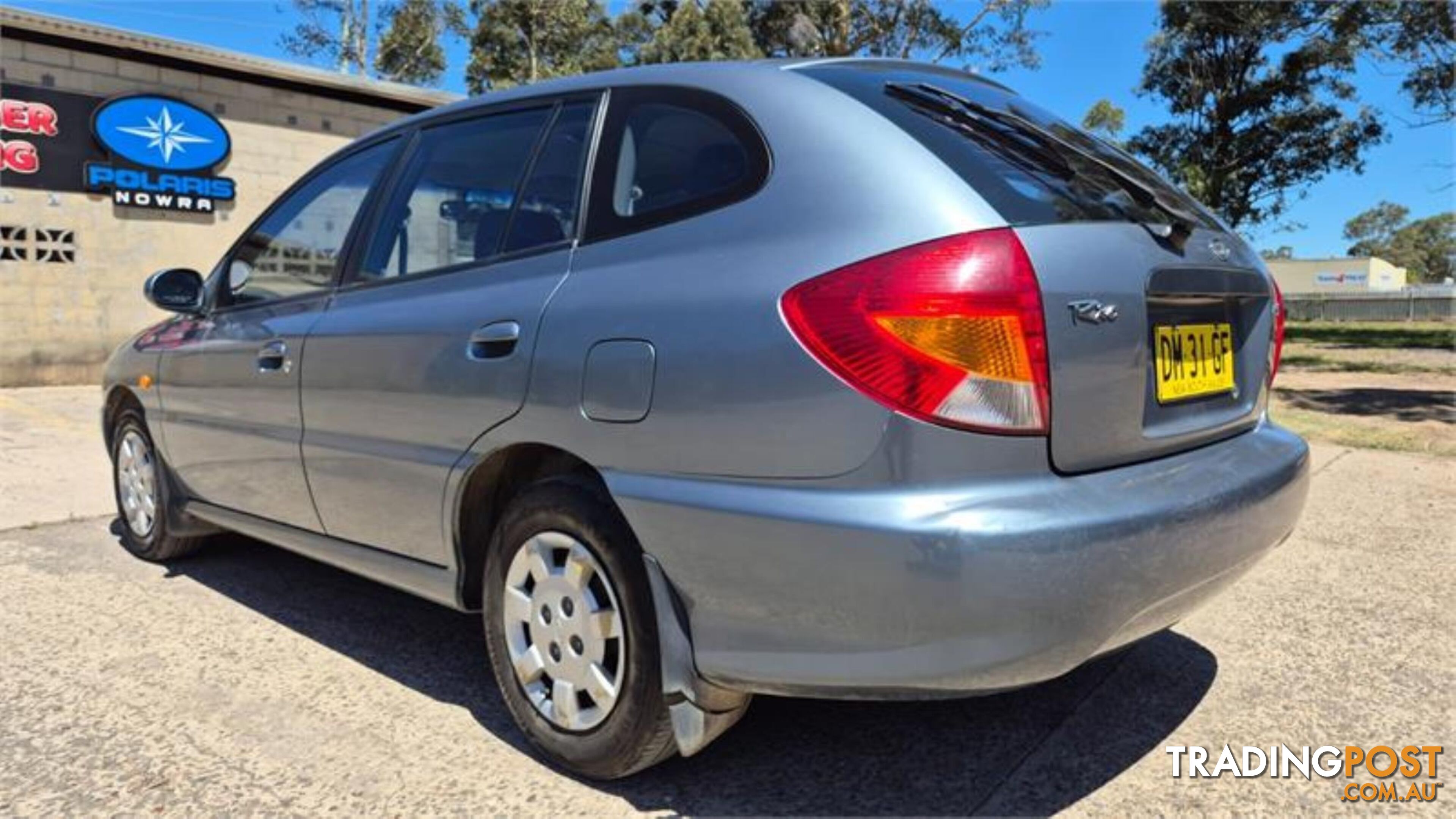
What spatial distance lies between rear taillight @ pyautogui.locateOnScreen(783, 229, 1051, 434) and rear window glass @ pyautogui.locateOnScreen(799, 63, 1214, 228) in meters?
0.15

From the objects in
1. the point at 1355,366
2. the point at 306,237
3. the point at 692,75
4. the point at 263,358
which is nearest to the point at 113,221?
the point at 306,237

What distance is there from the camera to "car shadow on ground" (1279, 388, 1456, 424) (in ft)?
29.7

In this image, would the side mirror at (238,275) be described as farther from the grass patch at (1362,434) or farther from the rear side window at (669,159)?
the grass patch at (1362,434)

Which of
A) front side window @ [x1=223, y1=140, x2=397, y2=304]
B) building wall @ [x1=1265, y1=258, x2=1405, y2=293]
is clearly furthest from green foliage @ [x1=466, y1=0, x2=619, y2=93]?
building wall @ [x1=1265, y1=258, x2=1405, y2=293]

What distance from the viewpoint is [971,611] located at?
1.75 metres

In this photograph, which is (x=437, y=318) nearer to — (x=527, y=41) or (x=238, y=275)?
(x=238, y=275)

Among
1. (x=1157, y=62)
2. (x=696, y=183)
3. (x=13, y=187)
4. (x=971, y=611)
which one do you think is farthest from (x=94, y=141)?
(x=1157, y=62)

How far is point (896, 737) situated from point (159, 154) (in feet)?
39.5

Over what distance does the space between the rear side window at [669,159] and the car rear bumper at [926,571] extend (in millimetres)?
639

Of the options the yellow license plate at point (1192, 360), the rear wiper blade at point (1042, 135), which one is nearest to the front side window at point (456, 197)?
the rear wiper blade at point (1042, 135)

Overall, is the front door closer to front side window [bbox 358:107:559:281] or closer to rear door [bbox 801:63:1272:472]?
front side window [bbox 358:107:559:281]

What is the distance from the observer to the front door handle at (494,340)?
7.85 ft

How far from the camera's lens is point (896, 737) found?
2.60m

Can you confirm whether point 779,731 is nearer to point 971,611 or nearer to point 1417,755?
point 971,611
